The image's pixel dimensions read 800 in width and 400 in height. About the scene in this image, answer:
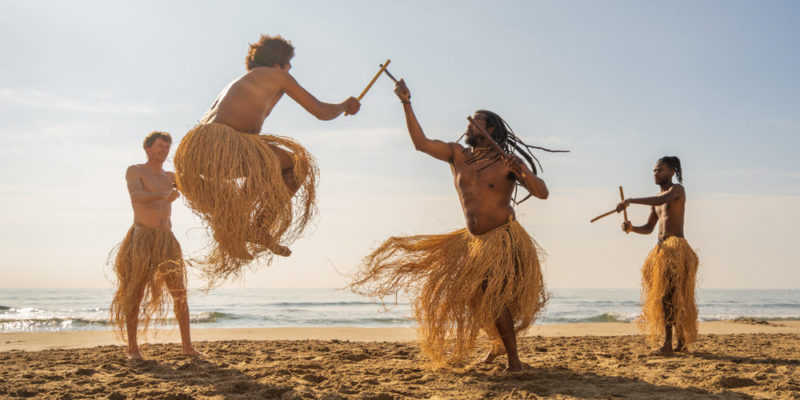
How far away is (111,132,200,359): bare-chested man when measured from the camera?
4730 millimetres

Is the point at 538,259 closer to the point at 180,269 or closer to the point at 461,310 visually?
the point at 461,310

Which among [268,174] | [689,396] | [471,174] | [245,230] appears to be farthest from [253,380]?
[689,396]

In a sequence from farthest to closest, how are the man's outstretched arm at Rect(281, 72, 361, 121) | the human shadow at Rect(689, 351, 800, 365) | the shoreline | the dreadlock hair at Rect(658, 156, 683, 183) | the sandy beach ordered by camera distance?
the shoreline → the dreadlock hair at Rect(658, 156, 683, 183) → the human shadow at Rect(689, 351, 800, 365) → the man's outstretched arm at Rect(281, 72, 361, 121) → the sandy beach

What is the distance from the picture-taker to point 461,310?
385 centimetres

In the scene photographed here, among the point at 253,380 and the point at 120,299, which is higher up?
the point at 120,299

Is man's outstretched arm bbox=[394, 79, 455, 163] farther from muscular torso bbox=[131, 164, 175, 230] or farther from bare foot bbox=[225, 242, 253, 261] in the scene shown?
muscular torso bbox=[131, 164, 175, 230]

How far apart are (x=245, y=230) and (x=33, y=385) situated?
1569mm

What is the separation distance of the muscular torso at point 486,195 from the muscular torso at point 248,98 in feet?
4.35

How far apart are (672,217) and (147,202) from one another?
420cm

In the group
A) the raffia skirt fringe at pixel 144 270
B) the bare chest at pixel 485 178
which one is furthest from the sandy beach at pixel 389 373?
the bare chest at pixel 485 178

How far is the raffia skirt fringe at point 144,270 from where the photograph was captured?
15.5 feet

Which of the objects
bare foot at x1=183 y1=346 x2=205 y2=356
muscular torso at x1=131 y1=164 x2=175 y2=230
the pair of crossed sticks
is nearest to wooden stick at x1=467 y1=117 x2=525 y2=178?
the pair of crossed sticks

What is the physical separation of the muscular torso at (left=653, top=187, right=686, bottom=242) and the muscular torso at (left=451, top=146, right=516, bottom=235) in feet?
A: 5.98

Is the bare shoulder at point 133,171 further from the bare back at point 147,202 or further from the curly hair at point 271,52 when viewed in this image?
the curly hair at point 271,52
